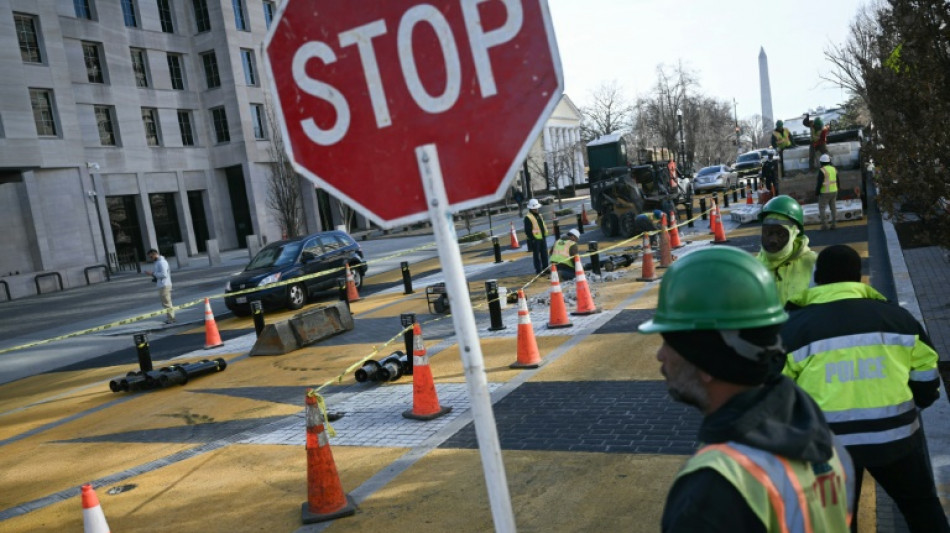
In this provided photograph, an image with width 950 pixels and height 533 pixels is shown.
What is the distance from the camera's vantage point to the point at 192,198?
4438cm

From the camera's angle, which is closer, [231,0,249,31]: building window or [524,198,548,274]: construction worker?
[524,198,548,274]: construction worker

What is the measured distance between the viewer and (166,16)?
42.7 metres

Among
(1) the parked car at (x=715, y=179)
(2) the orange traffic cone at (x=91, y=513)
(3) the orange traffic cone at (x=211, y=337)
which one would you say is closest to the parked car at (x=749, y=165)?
(1) the parked car at (x=715, y=179)

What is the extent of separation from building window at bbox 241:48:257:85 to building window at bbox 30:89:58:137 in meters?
12.8

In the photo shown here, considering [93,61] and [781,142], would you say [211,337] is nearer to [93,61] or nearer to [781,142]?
[781,142]

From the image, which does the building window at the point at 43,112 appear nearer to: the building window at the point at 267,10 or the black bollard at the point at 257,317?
the building window at the point at 267,10

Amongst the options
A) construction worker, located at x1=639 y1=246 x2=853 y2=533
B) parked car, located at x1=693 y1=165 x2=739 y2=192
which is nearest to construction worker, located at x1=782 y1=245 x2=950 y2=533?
construction worker, located at x1=639 y1=246 x2=853 y2=533

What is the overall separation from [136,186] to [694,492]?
141ft

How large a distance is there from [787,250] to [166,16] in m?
45.9

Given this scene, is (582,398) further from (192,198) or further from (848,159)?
(192,198)

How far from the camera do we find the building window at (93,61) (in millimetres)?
37656

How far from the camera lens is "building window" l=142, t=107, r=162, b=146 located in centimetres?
4075

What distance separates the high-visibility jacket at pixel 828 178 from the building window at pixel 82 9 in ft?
123

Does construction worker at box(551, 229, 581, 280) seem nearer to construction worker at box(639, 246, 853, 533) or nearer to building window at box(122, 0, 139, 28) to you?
construction worker at box(639, 246, 853, 533)
